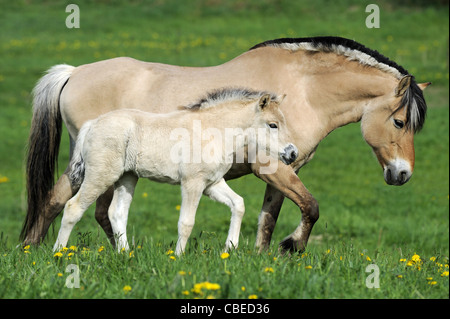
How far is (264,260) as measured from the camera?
5293mm

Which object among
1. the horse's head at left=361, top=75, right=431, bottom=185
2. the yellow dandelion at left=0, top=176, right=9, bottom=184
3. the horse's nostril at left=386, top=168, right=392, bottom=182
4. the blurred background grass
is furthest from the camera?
the yellow dandelion at left=0, top=176, right=9, bottom=184

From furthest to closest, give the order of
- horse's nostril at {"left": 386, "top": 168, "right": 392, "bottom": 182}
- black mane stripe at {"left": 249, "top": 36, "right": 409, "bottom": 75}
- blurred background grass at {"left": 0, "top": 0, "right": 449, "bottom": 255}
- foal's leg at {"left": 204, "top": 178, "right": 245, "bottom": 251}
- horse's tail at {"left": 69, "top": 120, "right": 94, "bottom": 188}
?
1. blurred background grass at {"left": 0, "top": 0, "right": 449, "bottom": 255}
2. black mane stripe at {"left": 249, "top": 36, "right": 409, "bottom": 75}
3. horse's nostril at {"left": 386, "top": 168, "right": 392, "bottom": 182}
4. horse's tail at {"left": 69, "top": 120, "right": 94, "bottom": 188}
5. foal's leg at {"left": 204, "top": 178, "right": 245, "bottom": 251}

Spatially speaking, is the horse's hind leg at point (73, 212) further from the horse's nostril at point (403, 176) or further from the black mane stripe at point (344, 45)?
the horse's nostril at point (403, 176)

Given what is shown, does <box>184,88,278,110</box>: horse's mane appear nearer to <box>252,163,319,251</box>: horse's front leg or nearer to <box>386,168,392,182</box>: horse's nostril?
<box>252,163,319,251</box>: horse's front leg

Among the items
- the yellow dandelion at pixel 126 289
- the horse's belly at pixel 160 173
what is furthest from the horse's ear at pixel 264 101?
the yellow dandelion at pixel 126 289

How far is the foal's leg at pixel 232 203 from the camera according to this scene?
6004 mm

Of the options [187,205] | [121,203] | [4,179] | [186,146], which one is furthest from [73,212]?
[4,179]

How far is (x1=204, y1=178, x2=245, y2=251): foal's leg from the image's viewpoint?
6.00 m

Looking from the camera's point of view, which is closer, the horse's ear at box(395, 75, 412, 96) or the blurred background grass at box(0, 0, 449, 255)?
the horse's ear at box(395, 75, 412, 96)

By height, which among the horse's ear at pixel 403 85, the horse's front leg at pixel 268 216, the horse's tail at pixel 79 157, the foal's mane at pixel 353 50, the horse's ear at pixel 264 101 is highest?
the foal's mane at pixel 353 50

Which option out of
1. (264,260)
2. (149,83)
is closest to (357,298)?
(264,260)

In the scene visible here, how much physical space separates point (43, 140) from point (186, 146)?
2870 millimetres

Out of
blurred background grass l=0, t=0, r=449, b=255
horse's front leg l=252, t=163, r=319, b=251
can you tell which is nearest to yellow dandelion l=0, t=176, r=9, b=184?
blurred background grass l=0, t=0, r=449, b=255

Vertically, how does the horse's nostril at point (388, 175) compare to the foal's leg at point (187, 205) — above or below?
above
